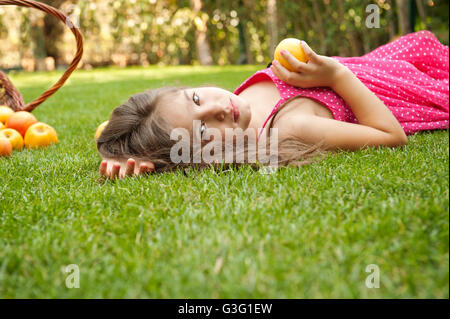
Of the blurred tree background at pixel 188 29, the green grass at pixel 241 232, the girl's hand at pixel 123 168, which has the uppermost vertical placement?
the blurred tree background at pixel 188 29

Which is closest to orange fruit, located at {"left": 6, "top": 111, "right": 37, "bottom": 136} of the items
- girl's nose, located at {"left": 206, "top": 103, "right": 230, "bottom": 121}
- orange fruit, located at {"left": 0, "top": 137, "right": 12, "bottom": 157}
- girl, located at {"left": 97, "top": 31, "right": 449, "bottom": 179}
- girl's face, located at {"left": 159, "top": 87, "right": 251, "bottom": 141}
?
orange fruit, located at {"left": 0, "top": 137, "right": 12, "bottom": 157}

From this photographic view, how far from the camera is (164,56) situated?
53.1ft

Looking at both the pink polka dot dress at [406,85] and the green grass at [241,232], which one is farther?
the pink polka dot dress at [406,85]

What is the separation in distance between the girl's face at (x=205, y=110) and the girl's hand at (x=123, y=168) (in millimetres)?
260

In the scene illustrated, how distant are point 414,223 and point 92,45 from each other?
53.7 feet

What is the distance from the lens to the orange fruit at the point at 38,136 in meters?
2.98

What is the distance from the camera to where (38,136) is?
299 cm

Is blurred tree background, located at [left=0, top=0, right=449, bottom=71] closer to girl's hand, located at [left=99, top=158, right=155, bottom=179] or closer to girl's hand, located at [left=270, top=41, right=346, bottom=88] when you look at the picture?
girl's hand, located at [left=270, top=41, right=346, bottom=88]

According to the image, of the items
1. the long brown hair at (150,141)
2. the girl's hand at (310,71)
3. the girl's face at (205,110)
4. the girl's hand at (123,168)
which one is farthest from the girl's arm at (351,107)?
the girl's hand at (123,168)

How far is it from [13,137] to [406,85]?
2.70 meters

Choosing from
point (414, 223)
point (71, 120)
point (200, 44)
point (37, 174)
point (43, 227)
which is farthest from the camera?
point (200, 44)

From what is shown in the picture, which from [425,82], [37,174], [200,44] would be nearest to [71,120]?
[37,174]

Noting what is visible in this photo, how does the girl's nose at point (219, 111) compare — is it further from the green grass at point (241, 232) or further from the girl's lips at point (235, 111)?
the green grass at point (241, 232)
